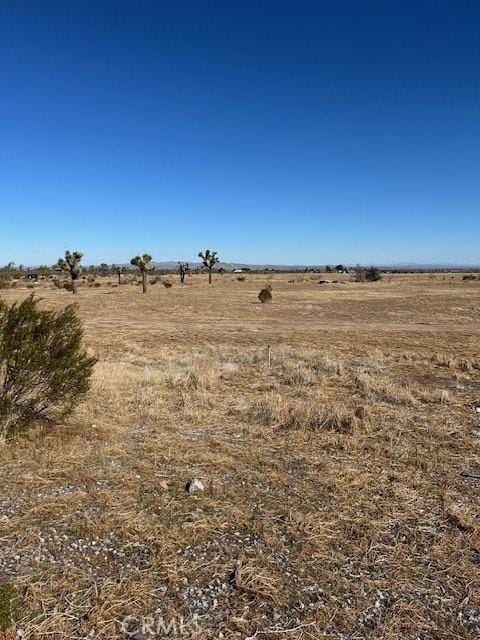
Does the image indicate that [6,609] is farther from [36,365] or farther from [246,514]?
[36,365]

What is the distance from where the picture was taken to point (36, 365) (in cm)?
665

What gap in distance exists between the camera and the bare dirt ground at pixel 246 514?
10.6ft

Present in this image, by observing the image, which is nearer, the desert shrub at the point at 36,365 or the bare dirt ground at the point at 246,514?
the bare dirt ground at the point at 246,514

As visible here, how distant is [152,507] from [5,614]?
1.97 metres

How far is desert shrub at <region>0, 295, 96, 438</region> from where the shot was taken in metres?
6.52

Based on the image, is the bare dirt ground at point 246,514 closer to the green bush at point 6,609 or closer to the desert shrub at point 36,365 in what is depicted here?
the green bush at point 6,609

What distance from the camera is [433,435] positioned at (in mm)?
7078

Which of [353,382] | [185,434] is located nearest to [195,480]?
[185,434]

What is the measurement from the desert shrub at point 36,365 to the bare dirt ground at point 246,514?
1.45 feet

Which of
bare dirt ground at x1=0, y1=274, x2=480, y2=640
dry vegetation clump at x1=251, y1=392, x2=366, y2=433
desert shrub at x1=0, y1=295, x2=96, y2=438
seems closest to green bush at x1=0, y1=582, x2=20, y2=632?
bare dirt ground at x1=0, y1=274, x2=480, y2=640

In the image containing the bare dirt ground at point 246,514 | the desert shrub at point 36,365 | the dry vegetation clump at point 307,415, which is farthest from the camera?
the dry vegetation clump at point 307,415

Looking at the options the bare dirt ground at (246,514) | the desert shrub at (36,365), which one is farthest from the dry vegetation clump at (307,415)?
the desert shrub at (36,365)

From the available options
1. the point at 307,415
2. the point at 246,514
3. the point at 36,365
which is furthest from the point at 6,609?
the point at 307,415

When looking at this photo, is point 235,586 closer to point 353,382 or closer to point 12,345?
point 12,345
